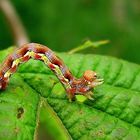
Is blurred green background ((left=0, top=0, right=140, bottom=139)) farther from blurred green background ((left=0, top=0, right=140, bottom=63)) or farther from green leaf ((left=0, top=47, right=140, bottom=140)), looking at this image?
green leaf ((left=0, top=47, right=140, bottom=140))

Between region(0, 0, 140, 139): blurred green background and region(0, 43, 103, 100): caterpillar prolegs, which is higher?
region(0, 43, 103, 100): caterpillar prolegs

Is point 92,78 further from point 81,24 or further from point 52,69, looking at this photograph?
point 81,24

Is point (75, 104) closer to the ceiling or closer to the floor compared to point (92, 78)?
closer to the floor

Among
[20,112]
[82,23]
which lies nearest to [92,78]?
[20,112]

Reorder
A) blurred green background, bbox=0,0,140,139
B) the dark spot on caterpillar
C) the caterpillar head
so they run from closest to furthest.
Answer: the dark spot on caterpillar, the caterpillar head, blurred green background, bbox=0,0,140,139

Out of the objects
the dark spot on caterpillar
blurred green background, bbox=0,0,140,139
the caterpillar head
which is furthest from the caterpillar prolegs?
blurred green background, bbox=0,0,140,139

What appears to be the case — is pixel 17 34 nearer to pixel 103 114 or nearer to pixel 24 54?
pixel 24 54

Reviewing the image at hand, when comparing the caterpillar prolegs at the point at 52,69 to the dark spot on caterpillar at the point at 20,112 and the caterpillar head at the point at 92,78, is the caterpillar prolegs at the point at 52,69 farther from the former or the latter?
the dark spot on caterpillar at the point at 20,112

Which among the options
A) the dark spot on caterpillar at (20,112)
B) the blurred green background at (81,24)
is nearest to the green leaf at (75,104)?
the dark spot on caterpillar at (20,112)

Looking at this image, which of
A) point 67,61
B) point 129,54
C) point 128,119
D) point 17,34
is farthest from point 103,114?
point 129,54
